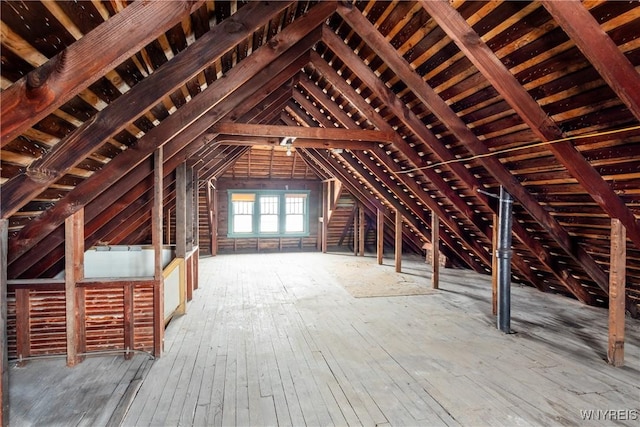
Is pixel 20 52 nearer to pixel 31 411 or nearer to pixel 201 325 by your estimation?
pixel 31 411

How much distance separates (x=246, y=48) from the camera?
3000mm

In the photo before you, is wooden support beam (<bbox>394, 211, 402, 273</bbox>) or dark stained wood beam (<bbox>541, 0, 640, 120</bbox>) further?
wooden support beam (<bbox>394, 211, 402, 273</bbox>)

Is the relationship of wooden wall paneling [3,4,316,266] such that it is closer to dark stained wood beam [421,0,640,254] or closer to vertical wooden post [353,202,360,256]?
dark stained wood beam [421,0,640,254]

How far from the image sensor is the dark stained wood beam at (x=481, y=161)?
293 cm

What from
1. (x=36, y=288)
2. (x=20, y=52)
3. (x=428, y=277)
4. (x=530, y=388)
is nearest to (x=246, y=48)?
(x=20, y=52)

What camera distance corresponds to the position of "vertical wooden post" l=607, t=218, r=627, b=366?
2990 millimetres

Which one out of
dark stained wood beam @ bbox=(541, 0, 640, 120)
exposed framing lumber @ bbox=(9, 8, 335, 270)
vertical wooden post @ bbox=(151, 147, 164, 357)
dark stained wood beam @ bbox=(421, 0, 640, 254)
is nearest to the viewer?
dark stained wood beam @ bbox=(541, 0, 640, 120)

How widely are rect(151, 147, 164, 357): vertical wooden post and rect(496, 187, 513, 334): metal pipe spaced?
148 inches

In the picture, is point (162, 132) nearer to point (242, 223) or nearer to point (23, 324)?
point (23, 324)

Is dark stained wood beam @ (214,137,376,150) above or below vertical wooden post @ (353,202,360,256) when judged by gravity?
above

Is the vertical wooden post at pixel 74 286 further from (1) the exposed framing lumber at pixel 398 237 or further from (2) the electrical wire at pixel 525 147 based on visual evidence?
(1) the exposed framing lumber at pixel 398 237

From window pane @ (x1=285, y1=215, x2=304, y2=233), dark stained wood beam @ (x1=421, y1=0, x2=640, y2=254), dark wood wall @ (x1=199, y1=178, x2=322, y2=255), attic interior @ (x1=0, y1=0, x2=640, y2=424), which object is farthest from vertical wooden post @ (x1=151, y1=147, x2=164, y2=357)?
window pane @ (x1=285, y1=215, x2=304, y2=233)

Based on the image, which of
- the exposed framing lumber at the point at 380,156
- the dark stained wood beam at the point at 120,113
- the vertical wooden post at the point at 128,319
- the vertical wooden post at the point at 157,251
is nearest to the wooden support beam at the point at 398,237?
the exposed framing lumber at the point at 380,156

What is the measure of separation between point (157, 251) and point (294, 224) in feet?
Answer: 24.3
